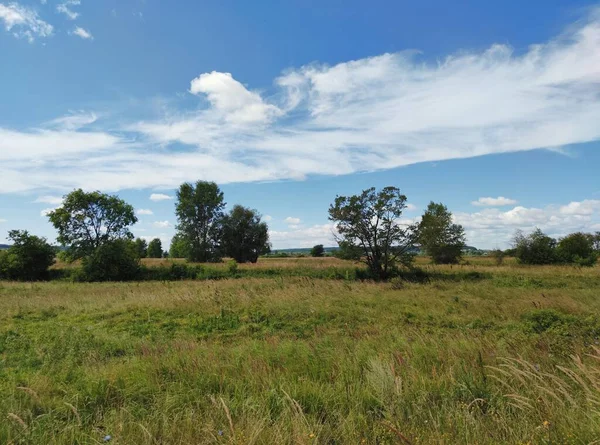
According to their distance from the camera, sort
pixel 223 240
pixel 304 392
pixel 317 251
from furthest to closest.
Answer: pixel 317 251 → pixel 223 240 → pixel 304 392

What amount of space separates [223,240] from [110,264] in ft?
74.4

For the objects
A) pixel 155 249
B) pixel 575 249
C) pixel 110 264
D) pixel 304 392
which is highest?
pixel 155 249

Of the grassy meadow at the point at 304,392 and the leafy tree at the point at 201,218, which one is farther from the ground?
the leafy tree at the point at 201,218

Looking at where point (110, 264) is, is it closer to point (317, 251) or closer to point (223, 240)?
point (223, 240)

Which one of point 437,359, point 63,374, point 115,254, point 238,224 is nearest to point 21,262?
point 115,254

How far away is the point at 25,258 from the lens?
42.1 metres

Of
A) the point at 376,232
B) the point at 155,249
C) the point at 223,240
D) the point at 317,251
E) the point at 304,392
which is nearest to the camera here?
the point at 304,392

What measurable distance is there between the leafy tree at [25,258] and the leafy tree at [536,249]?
204ft

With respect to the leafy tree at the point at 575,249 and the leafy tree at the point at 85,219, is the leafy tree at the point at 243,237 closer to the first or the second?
the leafy tree at the point at 85,219

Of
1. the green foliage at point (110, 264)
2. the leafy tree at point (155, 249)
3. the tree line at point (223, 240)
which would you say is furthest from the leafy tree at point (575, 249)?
the leafy tree at point (155, 249)

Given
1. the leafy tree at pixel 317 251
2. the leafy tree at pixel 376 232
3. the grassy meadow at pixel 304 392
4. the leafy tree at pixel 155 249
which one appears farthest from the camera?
the leafy tree at pixel 155 249

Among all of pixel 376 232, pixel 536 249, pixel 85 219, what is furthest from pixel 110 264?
pixel 536 249

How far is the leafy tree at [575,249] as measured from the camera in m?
41.0

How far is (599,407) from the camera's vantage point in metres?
3.02
